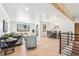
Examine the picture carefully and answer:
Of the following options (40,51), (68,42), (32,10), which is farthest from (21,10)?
(68,42)

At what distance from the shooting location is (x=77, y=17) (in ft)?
10.0

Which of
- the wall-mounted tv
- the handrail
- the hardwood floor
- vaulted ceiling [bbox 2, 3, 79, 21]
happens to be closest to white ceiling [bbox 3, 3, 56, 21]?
vaulted ceiling [bbox 2, 3, 79, 21]

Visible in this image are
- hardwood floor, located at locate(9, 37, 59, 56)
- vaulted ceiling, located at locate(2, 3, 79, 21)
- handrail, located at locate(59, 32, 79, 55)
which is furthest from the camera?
handrail, located at locate(59, 32, 79, 55)

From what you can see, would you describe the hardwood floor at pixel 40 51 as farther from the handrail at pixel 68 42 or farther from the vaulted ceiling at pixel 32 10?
the vaulted ceiling at pixel 32 10

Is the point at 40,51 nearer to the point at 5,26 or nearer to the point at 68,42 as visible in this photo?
the point at 68,42

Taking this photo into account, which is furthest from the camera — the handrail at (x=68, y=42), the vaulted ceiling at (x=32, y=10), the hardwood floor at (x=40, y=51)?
the handrail at (x=68, y=42)

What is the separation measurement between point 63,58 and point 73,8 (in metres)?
1.58

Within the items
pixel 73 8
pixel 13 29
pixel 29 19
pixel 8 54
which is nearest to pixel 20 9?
pixel 29 19

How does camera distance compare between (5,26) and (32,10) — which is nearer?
(5,26)

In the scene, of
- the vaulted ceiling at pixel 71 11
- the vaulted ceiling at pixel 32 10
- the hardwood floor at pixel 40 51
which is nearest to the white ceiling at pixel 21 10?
the vaulted ceiling at pixel 32 10

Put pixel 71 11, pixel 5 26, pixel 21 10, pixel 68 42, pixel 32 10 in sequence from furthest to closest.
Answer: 1. pixel 68 42
2. pixel 71 11
3. pixel 32 10
4. pixel 5 26
5. pixel 21 10

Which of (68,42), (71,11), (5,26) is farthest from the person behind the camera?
(68,42)

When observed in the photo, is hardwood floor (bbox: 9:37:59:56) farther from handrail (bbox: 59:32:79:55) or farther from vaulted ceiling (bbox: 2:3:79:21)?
vaulted ceiling (bbox: 2:3:79:21)

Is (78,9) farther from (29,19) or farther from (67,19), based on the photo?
(29,19)
